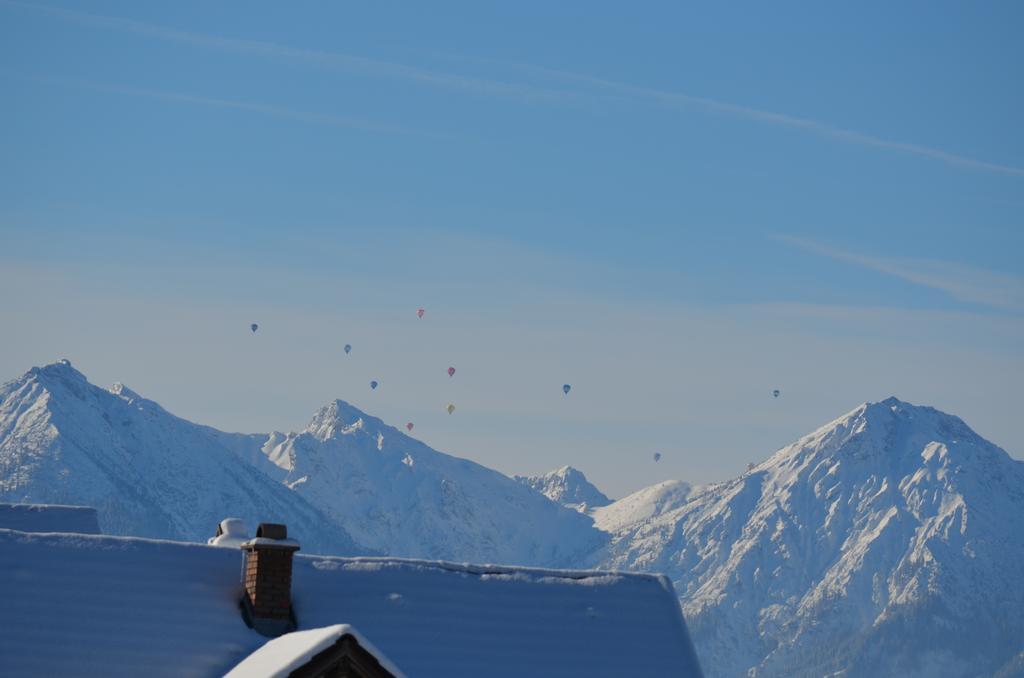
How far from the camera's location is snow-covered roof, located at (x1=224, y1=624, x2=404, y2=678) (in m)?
28.6

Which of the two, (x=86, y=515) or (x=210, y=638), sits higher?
(x=86, y=515)

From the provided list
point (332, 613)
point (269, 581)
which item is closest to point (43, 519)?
point (332, 613)

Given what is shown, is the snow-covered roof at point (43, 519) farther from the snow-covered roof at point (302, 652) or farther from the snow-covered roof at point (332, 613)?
the snow-covered roof at point (302, 652)

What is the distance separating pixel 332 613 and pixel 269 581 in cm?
137

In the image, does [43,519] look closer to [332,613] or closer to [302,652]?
[332,613]

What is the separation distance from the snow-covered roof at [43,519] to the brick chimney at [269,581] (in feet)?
34.5

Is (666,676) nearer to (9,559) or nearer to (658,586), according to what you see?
(658,586)

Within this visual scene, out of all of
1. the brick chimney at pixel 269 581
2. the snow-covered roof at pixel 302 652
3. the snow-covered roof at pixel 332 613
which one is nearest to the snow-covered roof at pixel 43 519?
the snow-covered roof at pixel 332 613

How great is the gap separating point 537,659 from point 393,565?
2860mm

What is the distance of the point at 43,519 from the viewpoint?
44125mm

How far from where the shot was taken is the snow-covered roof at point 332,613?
32219 millimetres

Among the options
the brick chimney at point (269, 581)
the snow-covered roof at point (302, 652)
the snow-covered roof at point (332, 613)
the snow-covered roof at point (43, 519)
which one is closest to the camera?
the snow-covered roof at point (302, 652)

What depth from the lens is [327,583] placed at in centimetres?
3481

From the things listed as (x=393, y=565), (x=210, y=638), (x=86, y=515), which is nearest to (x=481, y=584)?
(x=393, y=565)
